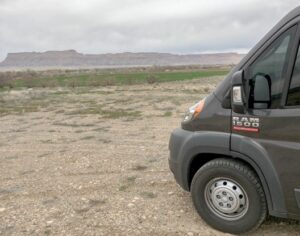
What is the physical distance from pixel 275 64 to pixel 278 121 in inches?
20.8

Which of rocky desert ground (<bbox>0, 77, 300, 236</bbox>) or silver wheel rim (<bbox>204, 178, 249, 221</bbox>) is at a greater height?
silver wheel rim (<bbox>204, 178, 249, 221</bbox>)

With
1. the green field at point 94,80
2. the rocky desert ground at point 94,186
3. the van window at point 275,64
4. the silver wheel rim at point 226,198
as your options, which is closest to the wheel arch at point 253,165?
the silver wheel rim at point 226,198

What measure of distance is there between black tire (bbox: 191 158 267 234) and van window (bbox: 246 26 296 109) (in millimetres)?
767

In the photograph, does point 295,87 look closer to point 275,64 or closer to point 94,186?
point 275,64

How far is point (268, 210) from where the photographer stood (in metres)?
3.86

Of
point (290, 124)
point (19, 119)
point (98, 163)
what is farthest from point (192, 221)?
point (19, 119)

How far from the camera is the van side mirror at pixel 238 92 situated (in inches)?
143

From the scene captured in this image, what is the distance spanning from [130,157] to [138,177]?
4.47ft

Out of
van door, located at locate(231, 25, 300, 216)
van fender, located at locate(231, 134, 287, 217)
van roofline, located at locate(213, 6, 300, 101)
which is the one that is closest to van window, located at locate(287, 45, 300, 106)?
van door, located at locate(231, 25, 300, 216)

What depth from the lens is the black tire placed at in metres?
3.86

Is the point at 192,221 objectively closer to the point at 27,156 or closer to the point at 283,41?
the point at 283,41

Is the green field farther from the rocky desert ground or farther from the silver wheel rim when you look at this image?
the silver wheel rim

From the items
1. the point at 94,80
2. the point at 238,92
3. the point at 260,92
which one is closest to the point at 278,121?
the point at 260,92

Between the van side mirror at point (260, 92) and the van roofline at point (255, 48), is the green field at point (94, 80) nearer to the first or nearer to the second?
the van roofline at point (255, 48)
